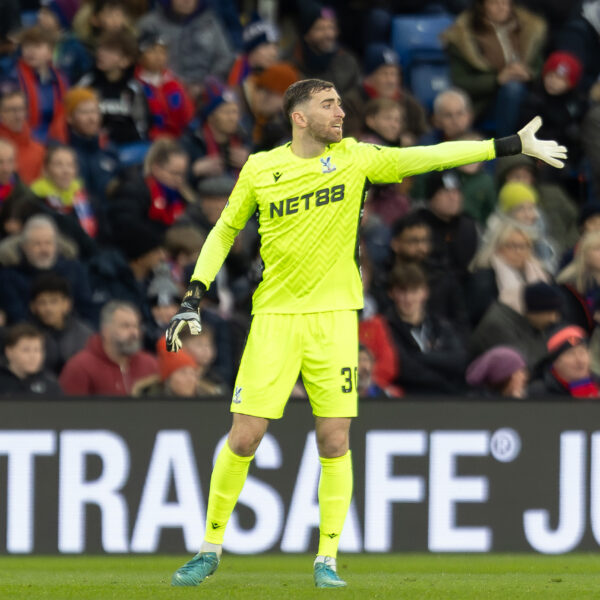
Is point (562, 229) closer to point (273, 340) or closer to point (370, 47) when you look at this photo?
point (370, 47)

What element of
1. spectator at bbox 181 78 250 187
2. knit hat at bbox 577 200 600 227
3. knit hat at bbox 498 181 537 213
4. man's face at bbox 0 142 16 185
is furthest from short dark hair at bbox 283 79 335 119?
knit hat at bbox 577 200 600 227

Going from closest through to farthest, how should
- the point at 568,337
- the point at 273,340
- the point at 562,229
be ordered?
the point at 273,340 < the point at 568,337 < the point at 562,229

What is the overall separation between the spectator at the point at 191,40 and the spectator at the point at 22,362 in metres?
4.48

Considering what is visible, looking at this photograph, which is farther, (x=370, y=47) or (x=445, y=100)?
(x=370, y=47)

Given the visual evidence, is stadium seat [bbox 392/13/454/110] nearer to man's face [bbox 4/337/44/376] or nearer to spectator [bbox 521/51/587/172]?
spectator [bbox 521/51/587/172]

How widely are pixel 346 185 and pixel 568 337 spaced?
10.6 feet

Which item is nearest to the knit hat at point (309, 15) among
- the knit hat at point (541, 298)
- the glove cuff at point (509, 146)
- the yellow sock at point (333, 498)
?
the knit hat at point (541, 298)

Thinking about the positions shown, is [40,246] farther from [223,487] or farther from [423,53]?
[423,53]

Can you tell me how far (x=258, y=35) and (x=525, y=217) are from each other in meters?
3.15

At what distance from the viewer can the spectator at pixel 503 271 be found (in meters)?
11.7

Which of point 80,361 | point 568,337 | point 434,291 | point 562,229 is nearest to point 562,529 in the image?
point 568,337

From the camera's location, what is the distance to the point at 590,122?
13828mm

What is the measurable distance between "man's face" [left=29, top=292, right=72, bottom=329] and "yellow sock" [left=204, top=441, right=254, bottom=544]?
3.03 meters

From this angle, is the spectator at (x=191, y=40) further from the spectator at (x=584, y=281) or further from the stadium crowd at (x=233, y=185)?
the spectator at (x=584, y=281)
